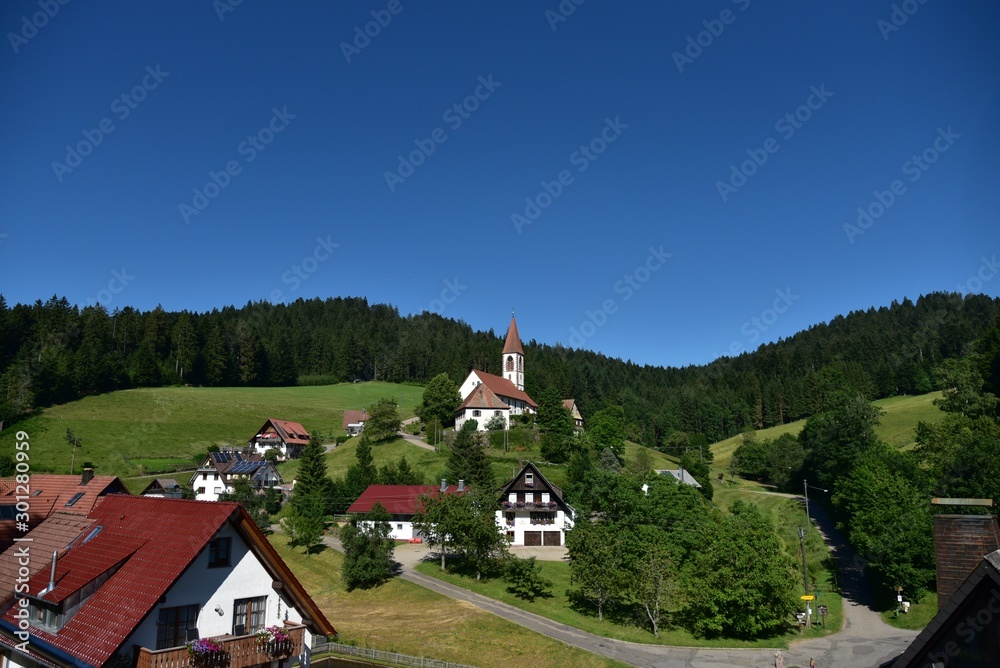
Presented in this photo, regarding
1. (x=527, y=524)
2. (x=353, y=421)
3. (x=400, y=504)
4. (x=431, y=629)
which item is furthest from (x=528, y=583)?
(x=353, y=421)

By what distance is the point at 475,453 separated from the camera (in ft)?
241

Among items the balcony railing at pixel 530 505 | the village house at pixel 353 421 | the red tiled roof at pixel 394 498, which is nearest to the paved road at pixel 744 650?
the red tiled roof at pixel 394 498

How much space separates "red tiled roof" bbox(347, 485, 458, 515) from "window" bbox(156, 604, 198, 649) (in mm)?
46020

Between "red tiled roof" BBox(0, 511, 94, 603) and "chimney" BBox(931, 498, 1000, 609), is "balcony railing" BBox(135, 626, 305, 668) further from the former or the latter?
"chimney" BBox(931, 498, 1000, 609)

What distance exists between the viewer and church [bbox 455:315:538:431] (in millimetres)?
102250

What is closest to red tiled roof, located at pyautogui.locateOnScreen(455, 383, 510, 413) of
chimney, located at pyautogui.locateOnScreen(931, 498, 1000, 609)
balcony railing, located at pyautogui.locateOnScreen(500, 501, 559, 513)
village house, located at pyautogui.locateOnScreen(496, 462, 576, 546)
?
village house, located at pyautogui.locateOnScreen(496, 462, 576, 546)

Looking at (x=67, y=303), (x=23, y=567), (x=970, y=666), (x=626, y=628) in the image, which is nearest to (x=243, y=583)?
(x=23, y=567)

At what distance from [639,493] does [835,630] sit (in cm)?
2127

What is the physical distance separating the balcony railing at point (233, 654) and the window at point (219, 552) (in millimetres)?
2073

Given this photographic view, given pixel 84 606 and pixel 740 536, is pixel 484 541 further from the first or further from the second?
pixel 84 606

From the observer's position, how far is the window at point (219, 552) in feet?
60.6

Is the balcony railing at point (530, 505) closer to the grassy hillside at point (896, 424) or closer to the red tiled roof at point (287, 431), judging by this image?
the grassy hillside at point (896, 424)

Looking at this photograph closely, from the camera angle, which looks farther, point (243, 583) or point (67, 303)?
point (67, 303)

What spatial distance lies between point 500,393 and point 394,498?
45139 millimetres
